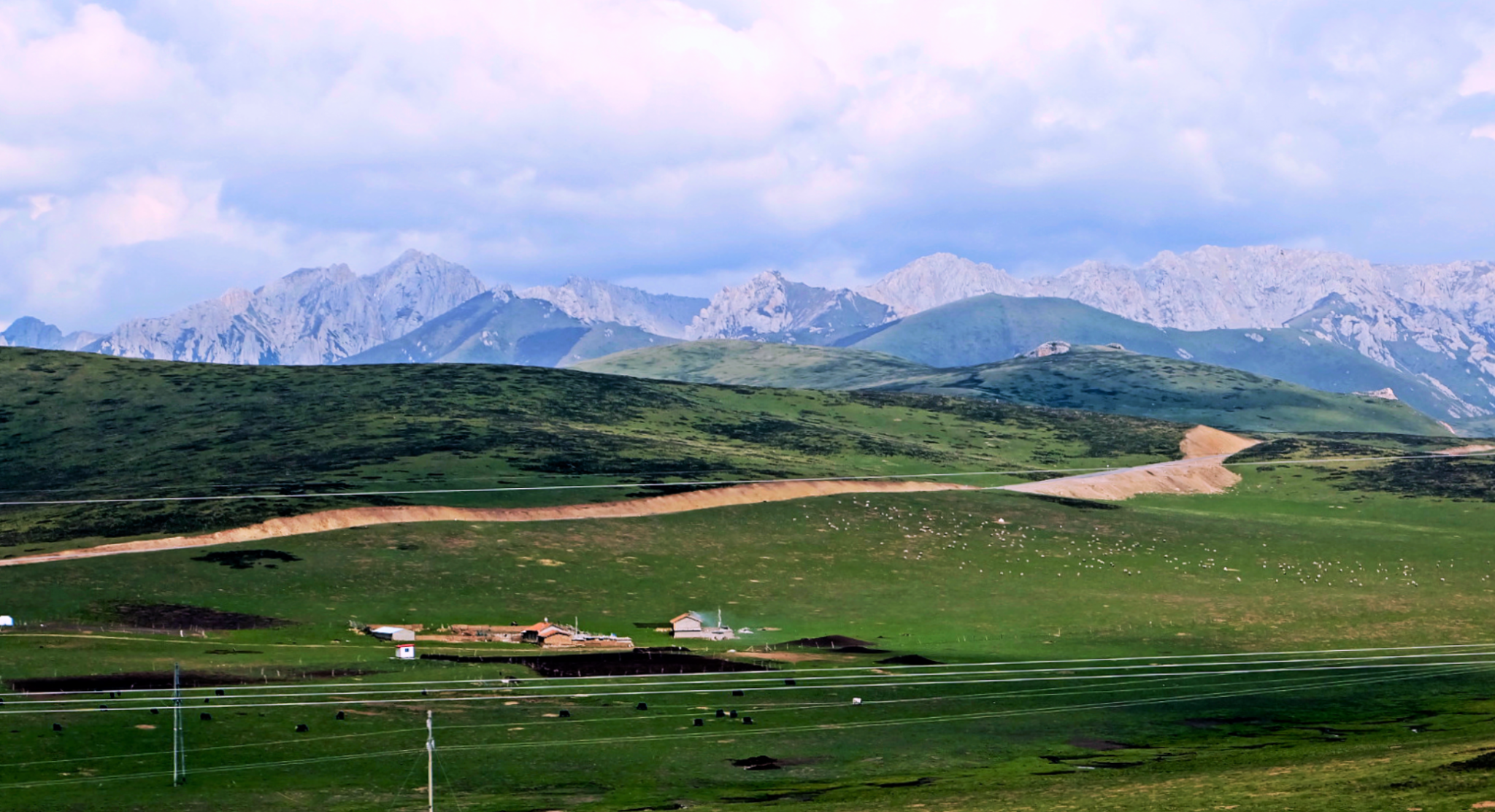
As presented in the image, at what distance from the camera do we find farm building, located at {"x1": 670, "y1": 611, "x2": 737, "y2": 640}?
116812mm

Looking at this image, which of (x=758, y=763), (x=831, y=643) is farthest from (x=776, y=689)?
(x=831, y=643)

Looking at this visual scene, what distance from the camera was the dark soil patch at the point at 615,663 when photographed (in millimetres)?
99688

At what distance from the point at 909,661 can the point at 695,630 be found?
1993 centimetres

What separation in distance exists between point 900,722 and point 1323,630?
180 ft

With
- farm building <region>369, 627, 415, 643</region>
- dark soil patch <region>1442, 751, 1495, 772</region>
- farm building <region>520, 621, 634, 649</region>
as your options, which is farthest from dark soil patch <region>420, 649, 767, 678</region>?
dark soil patch <region>1442, 751, 1495, 772</region>

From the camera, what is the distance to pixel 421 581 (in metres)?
130

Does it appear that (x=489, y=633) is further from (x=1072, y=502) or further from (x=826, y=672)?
(x=1072, y=502)

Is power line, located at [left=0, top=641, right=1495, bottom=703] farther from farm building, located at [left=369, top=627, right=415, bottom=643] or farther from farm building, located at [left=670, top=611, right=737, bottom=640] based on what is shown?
farm building, located at [left=369, top=627, right=415, bottom=643]

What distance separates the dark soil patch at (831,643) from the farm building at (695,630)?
5528 mm

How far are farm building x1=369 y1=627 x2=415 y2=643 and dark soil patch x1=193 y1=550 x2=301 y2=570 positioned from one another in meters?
22.9

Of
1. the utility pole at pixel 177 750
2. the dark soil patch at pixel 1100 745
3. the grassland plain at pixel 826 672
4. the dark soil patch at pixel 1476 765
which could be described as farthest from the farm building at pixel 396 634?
the dark soil patch at pixel 1476 765

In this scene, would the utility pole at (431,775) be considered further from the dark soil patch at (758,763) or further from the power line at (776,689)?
the dark soil patch at (758,763)

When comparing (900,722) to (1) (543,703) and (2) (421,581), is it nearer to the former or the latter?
(1) (543,703)

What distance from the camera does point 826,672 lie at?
101438 mm
